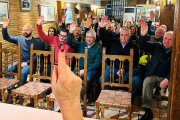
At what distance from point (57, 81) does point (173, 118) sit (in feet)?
2.79

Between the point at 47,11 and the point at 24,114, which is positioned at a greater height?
the point at 47,11

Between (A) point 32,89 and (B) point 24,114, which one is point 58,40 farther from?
(B) point 24,114

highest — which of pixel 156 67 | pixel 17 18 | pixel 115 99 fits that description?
pixel 17 18

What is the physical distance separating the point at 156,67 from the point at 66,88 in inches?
91.3

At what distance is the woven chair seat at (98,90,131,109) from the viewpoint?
6.51 ft

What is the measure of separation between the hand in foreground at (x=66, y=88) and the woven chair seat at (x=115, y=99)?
1473mm

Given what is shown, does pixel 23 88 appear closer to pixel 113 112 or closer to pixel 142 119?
pixel 113 112

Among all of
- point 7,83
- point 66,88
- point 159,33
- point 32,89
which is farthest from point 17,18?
point 66,88

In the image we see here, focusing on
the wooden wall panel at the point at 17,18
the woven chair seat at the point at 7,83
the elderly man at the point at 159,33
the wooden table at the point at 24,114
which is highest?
the wooden wall panel at the point at 17,18

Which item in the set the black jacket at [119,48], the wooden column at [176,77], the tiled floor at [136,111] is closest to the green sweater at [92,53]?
the black jacket at [119,48]

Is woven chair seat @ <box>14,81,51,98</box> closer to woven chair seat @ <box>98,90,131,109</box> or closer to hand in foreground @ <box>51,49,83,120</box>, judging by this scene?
woven chair seat @ <box>98,90,131,109</box>

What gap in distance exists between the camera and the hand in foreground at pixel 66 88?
0.52m

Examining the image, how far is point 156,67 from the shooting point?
262 cm

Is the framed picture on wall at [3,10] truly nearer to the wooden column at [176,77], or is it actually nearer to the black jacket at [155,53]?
the black jacket at [155,53]
